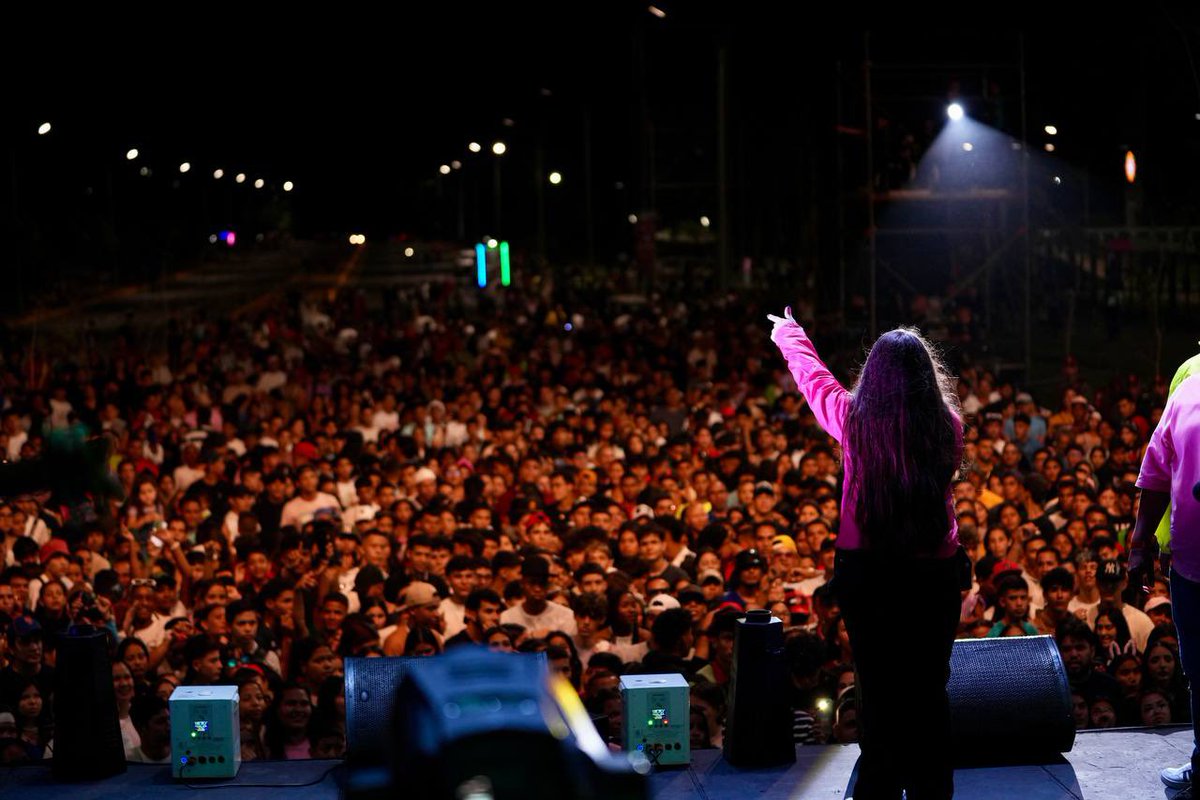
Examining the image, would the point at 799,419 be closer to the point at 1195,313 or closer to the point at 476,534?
the point at 476,534

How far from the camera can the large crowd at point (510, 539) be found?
7434 millimetres

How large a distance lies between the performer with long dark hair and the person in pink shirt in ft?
2.42

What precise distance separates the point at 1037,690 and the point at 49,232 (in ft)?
174

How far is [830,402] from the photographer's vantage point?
468 centimetres

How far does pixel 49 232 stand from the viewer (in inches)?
2136

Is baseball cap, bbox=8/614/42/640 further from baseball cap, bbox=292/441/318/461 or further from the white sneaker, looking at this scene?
the white sneaker

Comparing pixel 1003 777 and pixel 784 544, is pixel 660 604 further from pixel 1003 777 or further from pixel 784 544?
pixel 1003 777

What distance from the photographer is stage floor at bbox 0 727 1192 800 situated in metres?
5.66

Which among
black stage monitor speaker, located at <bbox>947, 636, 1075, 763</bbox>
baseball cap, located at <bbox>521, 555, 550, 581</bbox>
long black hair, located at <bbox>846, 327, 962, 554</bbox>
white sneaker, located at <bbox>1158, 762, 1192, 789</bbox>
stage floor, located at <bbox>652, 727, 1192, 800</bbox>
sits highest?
long black hair, located at <bbox>846, 327, 962, 554</bbox>

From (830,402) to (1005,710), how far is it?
1.85 m

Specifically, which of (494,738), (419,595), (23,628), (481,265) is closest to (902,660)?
(494,738)

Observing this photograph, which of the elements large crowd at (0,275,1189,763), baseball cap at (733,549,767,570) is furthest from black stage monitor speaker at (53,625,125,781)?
baseball cap at (733,549,767,570)

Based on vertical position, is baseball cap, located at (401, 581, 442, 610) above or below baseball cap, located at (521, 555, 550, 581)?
below

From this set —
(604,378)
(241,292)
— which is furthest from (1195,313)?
(241,292)
